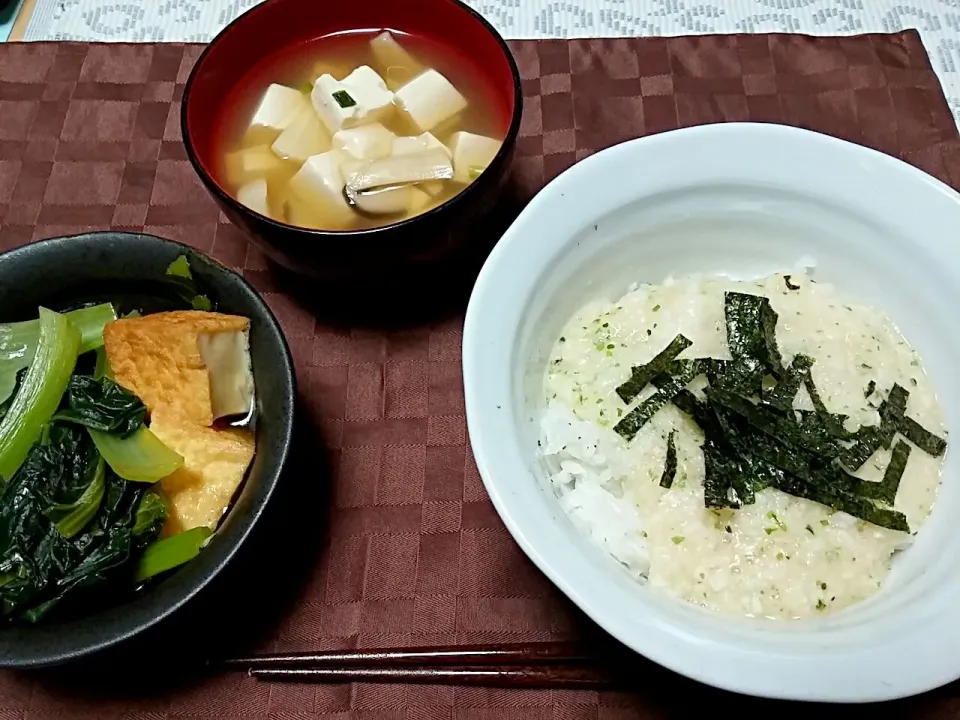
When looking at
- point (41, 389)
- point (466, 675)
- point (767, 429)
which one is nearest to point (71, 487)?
point (41, 389)

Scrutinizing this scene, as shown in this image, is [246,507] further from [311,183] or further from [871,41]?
[871,41]

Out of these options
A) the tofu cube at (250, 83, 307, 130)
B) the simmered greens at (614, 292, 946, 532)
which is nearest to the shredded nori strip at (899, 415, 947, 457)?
the simmered greens at (614, 292, 946, 532)

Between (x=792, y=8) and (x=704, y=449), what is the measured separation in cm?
152

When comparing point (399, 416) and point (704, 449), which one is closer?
point (704, 449)

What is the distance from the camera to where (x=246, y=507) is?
1242mm

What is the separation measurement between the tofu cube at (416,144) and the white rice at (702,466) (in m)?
0.50

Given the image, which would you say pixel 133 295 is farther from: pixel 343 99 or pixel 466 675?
pixel 466 675

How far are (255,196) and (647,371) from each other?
869 millimetres

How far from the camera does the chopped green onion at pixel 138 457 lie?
50.1 inches

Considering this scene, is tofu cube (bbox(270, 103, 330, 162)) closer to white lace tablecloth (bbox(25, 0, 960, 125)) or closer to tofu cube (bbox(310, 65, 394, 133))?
tofu cube (bbox(310, 65, 394, 133))

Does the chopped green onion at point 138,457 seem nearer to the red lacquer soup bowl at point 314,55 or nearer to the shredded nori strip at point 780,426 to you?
the red lacquer soup bowl at point 314,55

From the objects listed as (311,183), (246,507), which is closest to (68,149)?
(311,183)

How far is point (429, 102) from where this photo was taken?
1.81 metres

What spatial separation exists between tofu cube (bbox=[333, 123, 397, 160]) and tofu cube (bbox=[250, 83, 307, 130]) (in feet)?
0.41
